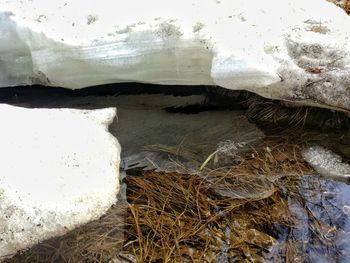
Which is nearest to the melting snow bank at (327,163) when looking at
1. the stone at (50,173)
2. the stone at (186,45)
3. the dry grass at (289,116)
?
the dry grass at (289,116)

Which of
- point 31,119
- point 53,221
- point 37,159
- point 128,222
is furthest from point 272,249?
point 31,119

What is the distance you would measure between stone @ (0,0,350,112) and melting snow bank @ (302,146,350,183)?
1.28 feet

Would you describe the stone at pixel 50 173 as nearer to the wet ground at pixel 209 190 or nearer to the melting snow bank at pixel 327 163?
the wet ground at pixel 209 190

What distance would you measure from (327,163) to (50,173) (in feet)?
7.17

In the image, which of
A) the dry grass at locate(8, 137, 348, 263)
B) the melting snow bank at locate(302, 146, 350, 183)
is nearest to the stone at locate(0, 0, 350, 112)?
the melting snow bank at locate(302, 146, 350, 183)

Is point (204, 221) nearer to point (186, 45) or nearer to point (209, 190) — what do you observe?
point (209, 190)

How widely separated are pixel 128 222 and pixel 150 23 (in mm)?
1813

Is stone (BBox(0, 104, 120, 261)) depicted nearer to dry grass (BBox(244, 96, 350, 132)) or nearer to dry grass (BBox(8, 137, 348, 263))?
dry grass (BBox(8, 137, 348, 263))

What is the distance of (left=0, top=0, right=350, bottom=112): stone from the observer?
413 centimetres

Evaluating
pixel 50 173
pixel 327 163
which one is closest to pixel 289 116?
pixel 327 163

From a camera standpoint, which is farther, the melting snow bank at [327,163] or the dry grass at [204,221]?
the melting snow bank at [327,163]

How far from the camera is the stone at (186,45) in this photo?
4133mm

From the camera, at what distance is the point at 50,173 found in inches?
138

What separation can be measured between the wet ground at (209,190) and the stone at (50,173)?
0.44 feet
